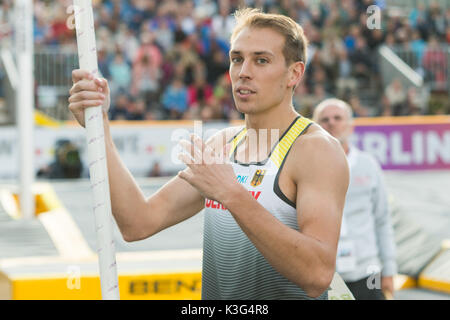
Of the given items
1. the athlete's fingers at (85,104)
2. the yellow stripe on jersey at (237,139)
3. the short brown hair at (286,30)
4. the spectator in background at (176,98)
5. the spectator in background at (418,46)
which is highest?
the spectator in background at (418,46)

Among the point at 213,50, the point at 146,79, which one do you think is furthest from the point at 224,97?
the point at 146,79

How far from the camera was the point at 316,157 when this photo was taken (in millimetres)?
2689

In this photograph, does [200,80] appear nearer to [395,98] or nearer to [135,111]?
[135,111]

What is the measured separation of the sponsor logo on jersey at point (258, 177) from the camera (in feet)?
9.13

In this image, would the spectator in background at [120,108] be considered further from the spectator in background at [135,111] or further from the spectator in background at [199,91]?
the spectator in background at [199,91]

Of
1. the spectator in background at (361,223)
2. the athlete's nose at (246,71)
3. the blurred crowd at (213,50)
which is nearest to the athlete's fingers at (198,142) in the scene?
the athlete's nose at (246,71)

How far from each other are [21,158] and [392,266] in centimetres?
567

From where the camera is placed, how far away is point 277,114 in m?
2.92

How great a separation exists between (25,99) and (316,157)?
7.07 metres

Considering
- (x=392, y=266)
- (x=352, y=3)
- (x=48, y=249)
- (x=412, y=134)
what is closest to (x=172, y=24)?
(x=352, y=3)

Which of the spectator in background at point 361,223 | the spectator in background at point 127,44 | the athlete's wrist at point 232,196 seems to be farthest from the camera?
the spectator in background at point 127,44

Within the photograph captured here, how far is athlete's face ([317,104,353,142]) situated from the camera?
4.98m

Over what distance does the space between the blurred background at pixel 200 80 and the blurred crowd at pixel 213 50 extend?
0.09ft

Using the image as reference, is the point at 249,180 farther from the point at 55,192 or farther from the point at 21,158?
the point at 55,192
